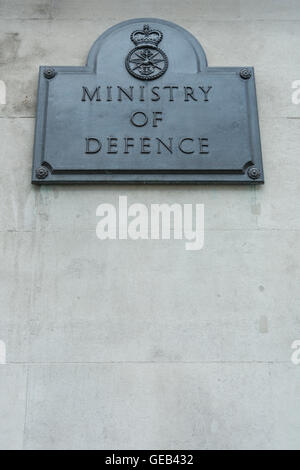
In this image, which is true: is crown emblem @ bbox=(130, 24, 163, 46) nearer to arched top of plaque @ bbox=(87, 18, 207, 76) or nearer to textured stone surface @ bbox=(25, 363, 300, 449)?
arched top of plaque @ bbox=(87, 18, 207, 76)

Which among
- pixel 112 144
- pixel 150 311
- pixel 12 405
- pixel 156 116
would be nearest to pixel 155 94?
pixel 156 116

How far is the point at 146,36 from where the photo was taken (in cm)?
552

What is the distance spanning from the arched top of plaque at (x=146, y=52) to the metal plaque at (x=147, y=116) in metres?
0.01

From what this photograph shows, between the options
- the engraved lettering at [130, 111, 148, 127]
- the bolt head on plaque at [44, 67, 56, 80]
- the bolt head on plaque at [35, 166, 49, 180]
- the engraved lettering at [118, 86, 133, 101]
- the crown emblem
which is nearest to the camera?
the bolt head on plaque at [35, 166, 49, 180]

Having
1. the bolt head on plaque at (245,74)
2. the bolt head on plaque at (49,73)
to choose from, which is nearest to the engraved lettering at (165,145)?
the bolt head on plaque at (245,74)

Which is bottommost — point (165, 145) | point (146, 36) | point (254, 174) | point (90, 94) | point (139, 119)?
point (254, 174)

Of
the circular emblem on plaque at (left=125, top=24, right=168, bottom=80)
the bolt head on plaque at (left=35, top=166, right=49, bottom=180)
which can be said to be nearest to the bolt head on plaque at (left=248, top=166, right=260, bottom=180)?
the circular emblem on plaque at (left=125, top=24, right=168, bottom=80)

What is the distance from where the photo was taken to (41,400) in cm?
434

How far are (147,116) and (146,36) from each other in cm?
98

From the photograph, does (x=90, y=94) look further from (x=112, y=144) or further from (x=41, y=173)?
(x=41, y=173)

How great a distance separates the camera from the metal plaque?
4.97 metres

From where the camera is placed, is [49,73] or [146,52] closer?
[49,73]

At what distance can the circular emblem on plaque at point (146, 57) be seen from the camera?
17.6 ft
